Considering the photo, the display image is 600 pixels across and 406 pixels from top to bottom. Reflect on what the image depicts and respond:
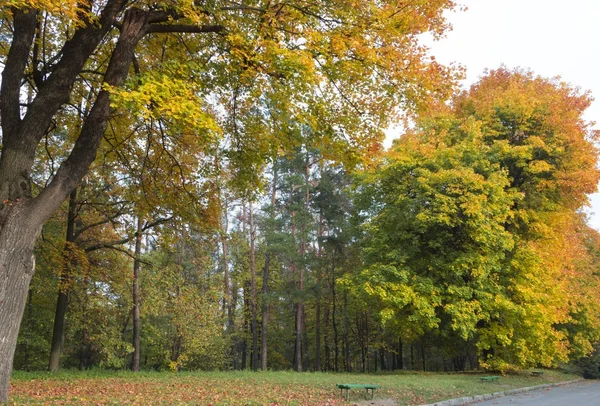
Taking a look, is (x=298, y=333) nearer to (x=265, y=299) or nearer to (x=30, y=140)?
(x=265, y=299)

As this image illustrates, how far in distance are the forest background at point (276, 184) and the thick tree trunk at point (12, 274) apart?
0.03m

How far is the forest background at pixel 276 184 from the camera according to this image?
6.95m

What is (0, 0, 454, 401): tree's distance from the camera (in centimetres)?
601

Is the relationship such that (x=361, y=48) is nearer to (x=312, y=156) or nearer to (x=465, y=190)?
(x=465, y=190)

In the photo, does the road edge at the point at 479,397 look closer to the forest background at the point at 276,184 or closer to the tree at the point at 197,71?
the forest background at the point at 276,184

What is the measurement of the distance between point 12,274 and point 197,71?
443 cm

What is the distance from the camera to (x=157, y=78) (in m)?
6.36

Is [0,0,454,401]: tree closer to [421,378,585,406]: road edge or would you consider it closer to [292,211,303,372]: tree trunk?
[421,378,585,406]: road edge

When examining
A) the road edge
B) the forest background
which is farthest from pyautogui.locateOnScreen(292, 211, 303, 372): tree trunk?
the road edge

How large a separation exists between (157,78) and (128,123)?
15.6 feet

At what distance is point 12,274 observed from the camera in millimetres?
5883

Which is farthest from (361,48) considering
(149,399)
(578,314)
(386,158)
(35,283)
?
(578,314)

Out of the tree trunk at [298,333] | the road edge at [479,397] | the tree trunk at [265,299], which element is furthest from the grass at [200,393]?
the tree trunk at [298,333]

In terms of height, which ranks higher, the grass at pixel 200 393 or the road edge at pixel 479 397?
the grass at pixel 200 393
